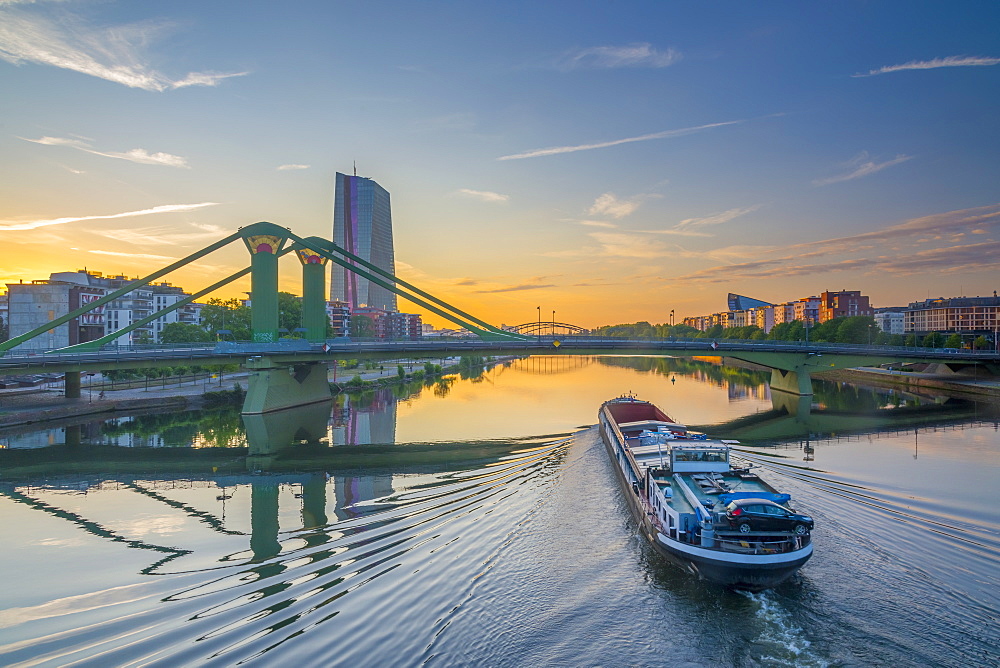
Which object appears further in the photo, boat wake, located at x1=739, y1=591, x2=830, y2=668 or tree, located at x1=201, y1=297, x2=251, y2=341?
tree, located at x1=201, y1=297, x2=251, y2=341

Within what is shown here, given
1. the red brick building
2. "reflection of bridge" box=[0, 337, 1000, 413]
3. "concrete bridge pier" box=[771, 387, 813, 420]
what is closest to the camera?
"reflection of bridge" box=[0, 337, 1000, 413]

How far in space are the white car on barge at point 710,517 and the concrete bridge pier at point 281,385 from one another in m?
33.5

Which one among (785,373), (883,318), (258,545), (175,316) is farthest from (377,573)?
(883,318)

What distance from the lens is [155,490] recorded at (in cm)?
2327

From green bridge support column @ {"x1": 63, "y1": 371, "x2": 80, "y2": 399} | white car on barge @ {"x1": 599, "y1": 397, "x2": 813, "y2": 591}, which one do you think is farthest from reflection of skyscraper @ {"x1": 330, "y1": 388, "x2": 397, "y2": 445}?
green bridge support column @ {"x1": 63, "y1": 371, "x2": 80, "y2": 399}

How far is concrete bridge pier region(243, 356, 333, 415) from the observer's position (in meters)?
44.4

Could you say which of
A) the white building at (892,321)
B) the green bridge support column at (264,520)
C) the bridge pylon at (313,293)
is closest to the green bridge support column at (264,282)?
the bridge pylon at (313,293)

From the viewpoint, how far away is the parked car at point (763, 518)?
12797mm

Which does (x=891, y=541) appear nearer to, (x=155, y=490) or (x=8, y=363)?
(x=155, y=490)

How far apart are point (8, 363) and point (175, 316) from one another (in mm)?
A: 80451

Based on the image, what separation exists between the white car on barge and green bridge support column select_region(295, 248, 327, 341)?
4377cm

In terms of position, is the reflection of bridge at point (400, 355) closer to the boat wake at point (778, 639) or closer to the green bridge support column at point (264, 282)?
the green bridge support column at point (264, 282)

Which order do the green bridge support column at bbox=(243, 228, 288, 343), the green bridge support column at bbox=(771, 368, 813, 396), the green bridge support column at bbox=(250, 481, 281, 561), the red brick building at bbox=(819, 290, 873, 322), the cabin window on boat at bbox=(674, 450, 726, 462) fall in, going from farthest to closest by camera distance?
the red brick building at bbox=(819, 290, 873, 322) → the green bridge support column at bbox=(771, 368, 813, 396) → the green bridge support column at bbox=(243, 228, 288, 343) → the cabin window on boat at bbox=(674, 450, 726, 462) → the green bridge support column at bbox=(250, 481, 281, 561)

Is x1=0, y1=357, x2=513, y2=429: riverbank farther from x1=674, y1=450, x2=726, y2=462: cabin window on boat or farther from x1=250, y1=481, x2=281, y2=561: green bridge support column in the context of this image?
x1=674, y1=450, x2=726, y2=462: cabin window on boat
